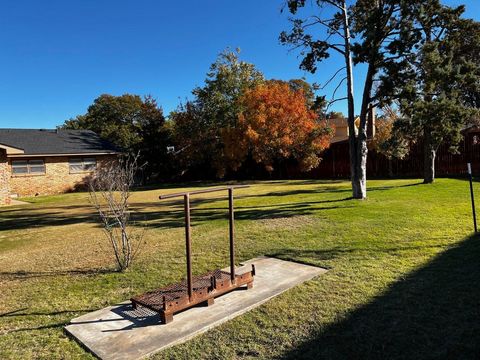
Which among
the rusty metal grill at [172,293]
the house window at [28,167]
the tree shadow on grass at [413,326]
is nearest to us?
the tree shadow on grass at [413,326]

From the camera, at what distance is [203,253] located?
6.47 metres

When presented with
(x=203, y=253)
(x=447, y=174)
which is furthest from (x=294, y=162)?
(x=203, y=253)

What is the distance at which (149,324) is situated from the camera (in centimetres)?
371

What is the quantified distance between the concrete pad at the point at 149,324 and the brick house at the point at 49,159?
19.9 m

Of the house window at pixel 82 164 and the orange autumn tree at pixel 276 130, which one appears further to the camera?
the house window at pixel 82 164

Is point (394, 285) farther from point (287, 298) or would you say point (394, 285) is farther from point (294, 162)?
point (294, 162)

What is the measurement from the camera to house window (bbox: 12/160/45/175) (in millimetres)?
21688

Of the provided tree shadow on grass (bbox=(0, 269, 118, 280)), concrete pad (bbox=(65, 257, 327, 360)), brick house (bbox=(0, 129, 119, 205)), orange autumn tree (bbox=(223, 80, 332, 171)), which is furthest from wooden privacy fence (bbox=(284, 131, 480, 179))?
tree shadow on grass (bbox=(0, 269, 118, 280))

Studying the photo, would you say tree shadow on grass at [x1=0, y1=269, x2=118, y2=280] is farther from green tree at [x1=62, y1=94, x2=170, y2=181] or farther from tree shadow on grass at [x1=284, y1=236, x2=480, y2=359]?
green tree at [x1=62, y1=94, x2=170, y2=181]

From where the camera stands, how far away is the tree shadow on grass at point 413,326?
2988mm

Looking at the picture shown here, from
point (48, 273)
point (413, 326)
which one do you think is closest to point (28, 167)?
point (48, 273)

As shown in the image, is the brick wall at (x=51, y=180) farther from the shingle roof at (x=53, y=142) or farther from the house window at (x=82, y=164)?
the shingle roof at (x=53, y=142)

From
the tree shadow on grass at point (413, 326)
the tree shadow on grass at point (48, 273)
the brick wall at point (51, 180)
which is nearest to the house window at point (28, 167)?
the brick wall at point (51, 180)

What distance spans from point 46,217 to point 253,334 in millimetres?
11065
